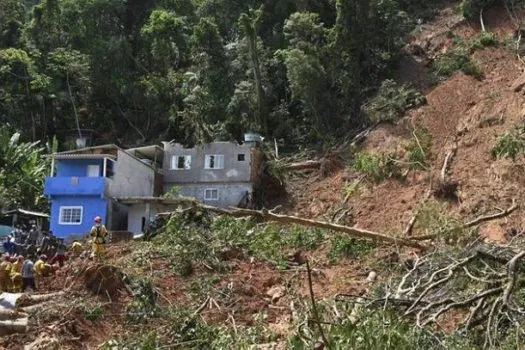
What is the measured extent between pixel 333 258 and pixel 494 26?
49.0 feet

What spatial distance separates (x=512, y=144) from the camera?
17391 mm

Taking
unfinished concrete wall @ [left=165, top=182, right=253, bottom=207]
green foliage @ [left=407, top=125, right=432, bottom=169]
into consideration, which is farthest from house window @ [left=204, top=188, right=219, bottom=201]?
green foliage @ [left=407, top=125, right=432, bottom=169]

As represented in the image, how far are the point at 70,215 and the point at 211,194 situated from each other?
4.41m

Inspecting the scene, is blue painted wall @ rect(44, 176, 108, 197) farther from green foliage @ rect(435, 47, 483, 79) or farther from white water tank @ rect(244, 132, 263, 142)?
green foliage @ rect(435, 47, 483, 79)

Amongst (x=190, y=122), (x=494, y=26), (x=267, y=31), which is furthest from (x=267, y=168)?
(x=494, y=26)

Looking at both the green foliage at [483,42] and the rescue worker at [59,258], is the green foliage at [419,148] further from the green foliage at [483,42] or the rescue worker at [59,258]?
the rescue worker at [59,258]

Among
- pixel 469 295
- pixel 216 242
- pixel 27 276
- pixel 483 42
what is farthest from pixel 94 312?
pixel 483 42

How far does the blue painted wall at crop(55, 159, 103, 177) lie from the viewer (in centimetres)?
2275

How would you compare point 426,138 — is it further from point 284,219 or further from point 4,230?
point 4,230

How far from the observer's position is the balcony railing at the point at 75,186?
21.6 meters

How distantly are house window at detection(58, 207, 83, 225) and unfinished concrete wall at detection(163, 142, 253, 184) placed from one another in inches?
140

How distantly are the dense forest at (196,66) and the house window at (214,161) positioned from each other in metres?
0.82

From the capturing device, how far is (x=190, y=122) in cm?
2541

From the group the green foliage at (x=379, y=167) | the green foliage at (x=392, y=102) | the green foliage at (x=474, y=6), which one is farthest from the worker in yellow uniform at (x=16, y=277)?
the green foliage at (x=474, y=6)
